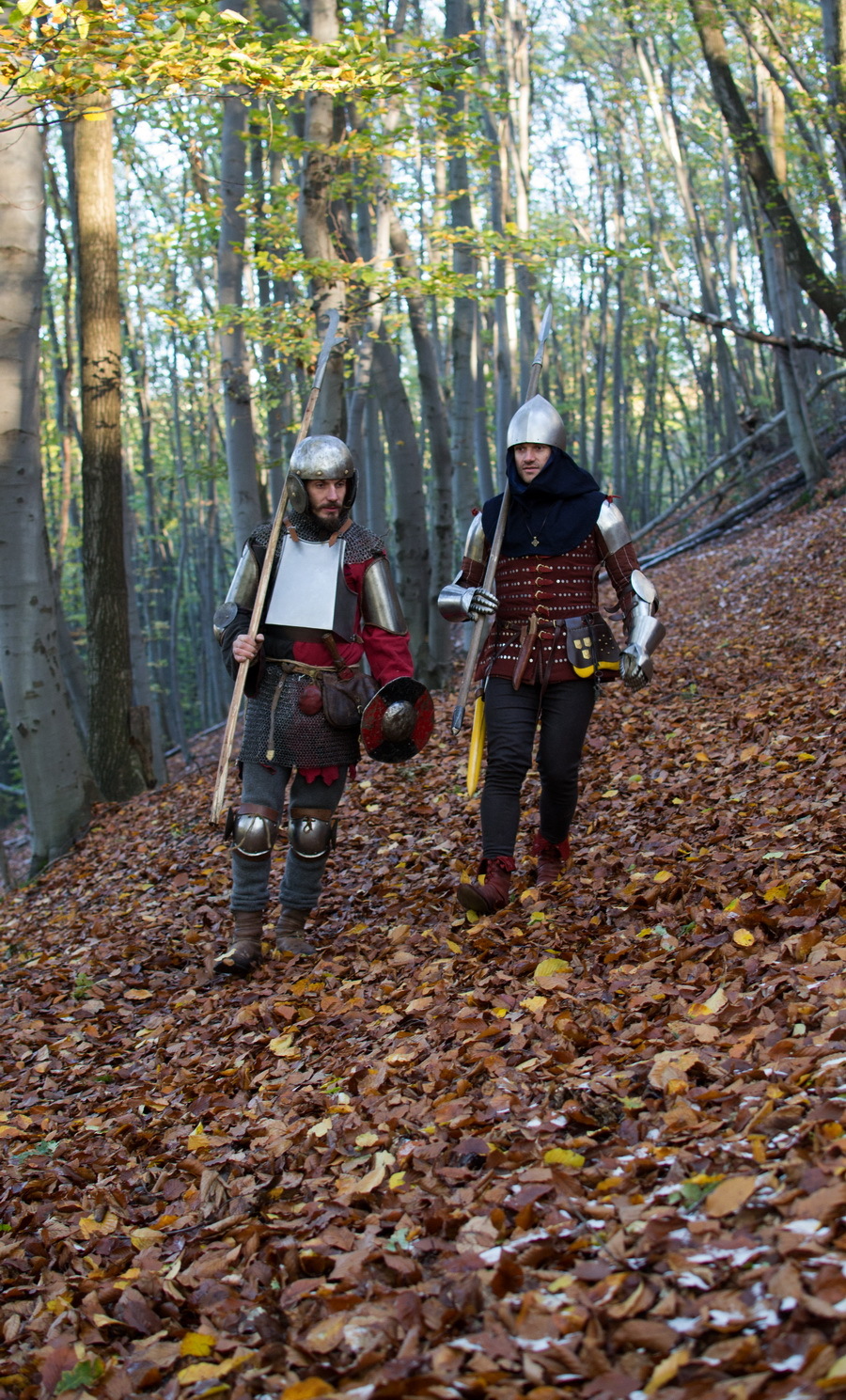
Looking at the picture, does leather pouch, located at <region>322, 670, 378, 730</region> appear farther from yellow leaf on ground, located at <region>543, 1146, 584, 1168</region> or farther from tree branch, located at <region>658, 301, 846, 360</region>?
tree branch, located at <region>658, 301, 846, 360</region>

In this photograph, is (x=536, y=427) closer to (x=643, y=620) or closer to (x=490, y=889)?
(x=643, y=620)

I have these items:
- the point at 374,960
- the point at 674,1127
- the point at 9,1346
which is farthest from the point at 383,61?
the point at 9,1346

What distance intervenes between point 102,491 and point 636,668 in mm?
6601

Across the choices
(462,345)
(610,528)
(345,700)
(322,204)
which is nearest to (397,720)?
(345,700)

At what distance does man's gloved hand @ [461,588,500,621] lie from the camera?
4.93m

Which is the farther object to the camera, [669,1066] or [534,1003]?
[534,1003]

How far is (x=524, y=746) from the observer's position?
16.4 ft

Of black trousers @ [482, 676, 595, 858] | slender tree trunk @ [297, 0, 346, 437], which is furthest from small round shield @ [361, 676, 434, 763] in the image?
slender tree trunk @ [297, 0, 346, 437]

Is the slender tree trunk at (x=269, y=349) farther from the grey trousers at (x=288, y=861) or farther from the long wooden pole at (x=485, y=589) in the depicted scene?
the grey trousers at (x=288, y=861)

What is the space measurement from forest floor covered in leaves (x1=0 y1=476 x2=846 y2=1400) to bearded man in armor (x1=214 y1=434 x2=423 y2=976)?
0.49m

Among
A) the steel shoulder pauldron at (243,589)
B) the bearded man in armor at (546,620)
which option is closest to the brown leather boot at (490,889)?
the bearded man in armor at (546,620)

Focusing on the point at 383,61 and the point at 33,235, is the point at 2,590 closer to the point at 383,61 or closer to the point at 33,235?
the point at 33,235

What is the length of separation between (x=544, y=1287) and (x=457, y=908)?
3016 millimetres

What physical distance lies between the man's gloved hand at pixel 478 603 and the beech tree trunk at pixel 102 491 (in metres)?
5.88
